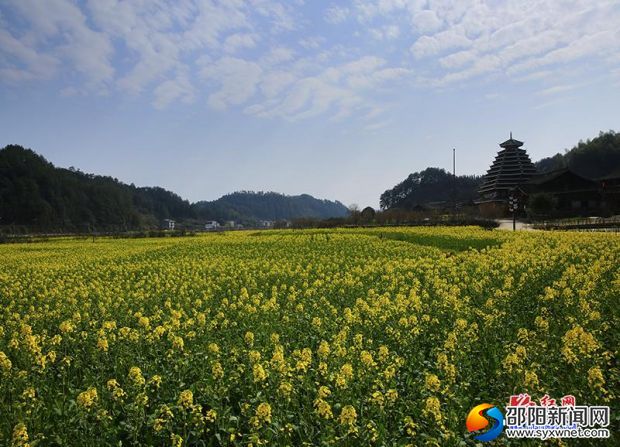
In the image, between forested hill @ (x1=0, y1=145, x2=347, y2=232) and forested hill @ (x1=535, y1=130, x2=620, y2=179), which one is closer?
forested hill @ (x1=0, y1=145, x2=347, y2=232)

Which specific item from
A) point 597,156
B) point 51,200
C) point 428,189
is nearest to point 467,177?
point 428,189

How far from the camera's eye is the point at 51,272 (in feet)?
52.9

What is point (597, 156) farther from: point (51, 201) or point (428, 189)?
point (51, 201)

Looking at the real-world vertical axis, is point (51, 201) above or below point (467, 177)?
below

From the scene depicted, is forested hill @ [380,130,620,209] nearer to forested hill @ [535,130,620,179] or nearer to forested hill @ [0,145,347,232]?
forested hill @ [535,130,620,179]

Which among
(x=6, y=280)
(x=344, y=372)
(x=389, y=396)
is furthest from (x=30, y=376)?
(x=6, y=280)

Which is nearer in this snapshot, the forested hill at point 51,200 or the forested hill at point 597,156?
the forested hill at point 51,200

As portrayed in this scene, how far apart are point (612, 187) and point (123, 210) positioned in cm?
8049

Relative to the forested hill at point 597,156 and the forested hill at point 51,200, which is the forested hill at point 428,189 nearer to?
the forested hill at point 597,156

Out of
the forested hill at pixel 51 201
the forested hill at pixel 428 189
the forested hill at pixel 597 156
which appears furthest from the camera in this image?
the forested hill at pixel 428 189

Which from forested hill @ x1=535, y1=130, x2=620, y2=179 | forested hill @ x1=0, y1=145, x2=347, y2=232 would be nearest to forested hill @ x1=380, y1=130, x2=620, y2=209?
forested hill @ x1=535, y1=130, x2=620, y2=179

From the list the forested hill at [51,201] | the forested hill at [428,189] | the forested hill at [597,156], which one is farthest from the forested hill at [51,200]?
the forested hill at [597,156]

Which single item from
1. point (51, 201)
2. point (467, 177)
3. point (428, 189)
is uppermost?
point (467, 177)

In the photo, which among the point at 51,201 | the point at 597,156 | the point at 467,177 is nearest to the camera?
the point at 51,201
